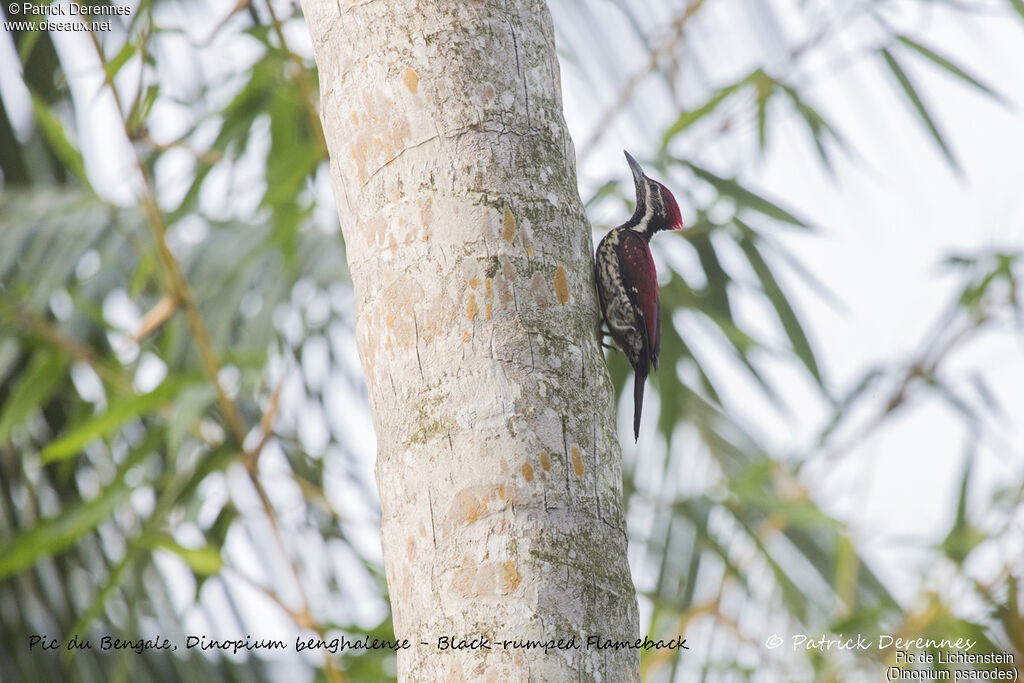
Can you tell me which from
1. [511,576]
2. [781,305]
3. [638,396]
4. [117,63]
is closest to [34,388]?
[117,63]

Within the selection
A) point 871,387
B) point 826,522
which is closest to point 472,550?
point 826,522

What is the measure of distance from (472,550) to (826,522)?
4.67 ft

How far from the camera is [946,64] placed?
7.60 feet

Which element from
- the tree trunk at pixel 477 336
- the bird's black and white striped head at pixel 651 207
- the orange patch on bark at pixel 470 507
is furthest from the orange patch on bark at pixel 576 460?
the bird's black and white striped head at pixel 651 207

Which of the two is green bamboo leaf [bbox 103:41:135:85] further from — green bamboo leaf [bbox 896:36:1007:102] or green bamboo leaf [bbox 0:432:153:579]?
green bamboo leaf [bbox 896:36:1007:102]

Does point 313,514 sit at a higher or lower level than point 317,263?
lower

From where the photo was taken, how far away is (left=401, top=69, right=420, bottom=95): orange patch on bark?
1.29 metres

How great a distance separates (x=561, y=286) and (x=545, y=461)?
0.24 metres

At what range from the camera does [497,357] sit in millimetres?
1169

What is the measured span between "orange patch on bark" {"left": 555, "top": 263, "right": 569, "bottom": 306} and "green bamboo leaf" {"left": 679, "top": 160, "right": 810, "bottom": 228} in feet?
3.11

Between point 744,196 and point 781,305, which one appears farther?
point 781,305

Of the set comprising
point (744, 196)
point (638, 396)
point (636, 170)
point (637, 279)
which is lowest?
point (638, 396)

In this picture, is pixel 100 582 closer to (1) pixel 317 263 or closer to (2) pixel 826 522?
(1) pixel 317 263

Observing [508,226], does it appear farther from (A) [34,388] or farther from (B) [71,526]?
(A) [34,388]
